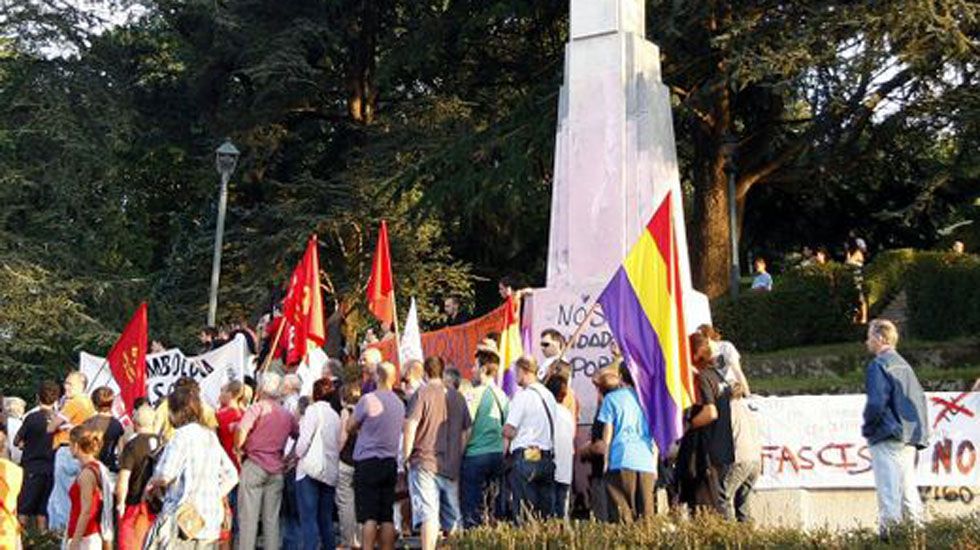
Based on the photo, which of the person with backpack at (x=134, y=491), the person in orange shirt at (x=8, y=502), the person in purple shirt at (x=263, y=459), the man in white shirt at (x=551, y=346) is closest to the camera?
the person in orange shirt at (x=8, y=502)

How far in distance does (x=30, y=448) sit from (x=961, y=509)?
871 cm

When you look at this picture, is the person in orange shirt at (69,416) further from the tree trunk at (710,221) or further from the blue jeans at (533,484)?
the tree trunk at (710,221)

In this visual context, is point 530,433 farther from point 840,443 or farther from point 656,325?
point 840,443

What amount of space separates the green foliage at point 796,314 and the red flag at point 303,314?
27.2 ft

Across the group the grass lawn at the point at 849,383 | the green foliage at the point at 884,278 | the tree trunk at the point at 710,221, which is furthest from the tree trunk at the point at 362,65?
the grass lawn at the point at 849,383

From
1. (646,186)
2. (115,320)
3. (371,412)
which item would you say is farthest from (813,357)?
(115,320)

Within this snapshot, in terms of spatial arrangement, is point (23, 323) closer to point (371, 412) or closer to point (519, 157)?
point (519, 157)

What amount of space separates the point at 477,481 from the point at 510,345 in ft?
8.94

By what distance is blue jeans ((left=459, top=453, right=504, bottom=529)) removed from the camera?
11.5 metres

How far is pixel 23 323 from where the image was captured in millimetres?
28250

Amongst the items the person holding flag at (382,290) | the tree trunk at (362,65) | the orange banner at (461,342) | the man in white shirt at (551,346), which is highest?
the tree trunk at (362,65)

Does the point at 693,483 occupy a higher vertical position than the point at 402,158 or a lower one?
lower

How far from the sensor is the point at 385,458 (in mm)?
11367

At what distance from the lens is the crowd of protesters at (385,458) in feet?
31.0
